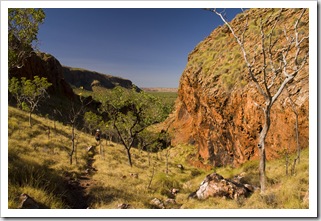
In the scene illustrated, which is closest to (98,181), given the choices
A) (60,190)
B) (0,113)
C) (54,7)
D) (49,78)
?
(60,190)

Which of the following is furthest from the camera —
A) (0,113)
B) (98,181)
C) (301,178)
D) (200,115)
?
(200,115)

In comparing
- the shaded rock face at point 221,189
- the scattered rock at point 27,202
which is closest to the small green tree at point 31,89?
the scattered rock at point 27,202

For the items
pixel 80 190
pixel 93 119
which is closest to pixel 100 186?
pixel 80 190

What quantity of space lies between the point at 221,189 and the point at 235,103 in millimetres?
11721

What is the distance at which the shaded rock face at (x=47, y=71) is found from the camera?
244ft

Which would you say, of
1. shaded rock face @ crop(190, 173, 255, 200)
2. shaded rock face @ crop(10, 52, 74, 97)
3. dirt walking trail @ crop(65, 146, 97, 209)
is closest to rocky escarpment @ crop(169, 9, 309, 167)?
shaded rock face @ crop(190, 173, 255, 200)

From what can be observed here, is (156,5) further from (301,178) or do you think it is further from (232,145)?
(232,145)

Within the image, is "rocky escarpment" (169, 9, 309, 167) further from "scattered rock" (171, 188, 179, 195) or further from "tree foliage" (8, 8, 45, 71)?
"tree foliage" (8, 8, 45, 71)

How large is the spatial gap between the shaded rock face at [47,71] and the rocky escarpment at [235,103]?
2366 inches

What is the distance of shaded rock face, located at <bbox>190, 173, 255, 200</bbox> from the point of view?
10.1 metres

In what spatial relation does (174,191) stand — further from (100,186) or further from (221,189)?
(221,189)

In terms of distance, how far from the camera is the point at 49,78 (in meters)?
84.5

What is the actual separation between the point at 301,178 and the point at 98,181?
1098cm

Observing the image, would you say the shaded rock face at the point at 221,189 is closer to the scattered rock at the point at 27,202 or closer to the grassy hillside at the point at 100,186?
the grassy hillside at the point at 100,186
